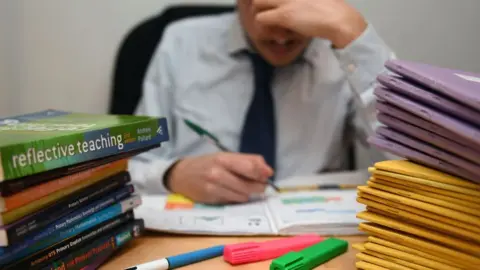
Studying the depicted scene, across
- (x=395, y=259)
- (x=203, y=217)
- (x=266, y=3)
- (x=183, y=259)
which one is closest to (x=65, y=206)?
(x=183, y=259)

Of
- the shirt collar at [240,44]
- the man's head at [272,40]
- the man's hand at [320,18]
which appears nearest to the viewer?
the man's hand at [320,18]

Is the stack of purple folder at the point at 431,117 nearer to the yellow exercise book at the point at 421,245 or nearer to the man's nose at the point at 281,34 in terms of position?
the yellow exercise book at the point at 421,245

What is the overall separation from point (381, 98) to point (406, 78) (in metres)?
0.04

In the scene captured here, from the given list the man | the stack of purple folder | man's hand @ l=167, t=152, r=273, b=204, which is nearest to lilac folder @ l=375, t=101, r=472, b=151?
the stack of purple folder

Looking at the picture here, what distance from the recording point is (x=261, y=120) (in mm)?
1096

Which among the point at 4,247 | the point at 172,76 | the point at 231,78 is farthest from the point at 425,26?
the point at 4,247

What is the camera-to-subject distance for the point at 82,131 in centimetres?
55

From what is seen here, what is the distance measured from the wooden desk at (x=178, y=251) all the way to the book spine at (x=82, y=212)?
0.08 metres

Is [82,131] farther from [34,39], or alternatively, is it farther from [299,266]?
[34,39]

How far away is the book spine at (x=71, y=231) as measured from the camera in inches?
19.6

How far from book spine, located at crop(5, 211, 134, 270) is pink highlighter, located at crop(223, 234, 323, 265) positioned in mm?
158

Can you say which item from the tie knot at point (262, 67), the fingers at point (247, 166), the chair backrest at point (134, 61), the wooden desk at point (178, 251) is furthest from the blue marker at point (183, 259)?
the chair backrest at point (134, 61)

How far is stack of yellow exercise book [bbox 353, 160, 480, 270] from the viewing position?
0.50m

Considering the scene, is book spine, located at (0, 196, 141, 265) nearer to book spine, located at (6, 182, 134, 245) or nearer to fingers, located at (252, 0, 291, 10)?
book spine, located at (6, 182, 134, 245)
